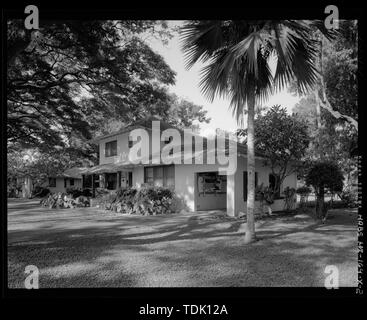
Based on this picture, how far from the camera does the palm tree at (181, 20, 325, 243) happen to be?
6516 millimetres

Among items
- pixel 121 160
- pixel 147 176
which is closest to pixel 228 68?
pixel 147 176

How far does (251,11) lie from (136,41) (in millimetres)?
8224

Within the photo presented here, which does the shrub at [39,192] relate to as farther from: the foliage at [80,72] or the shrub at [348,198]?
the shrub at [348,198]

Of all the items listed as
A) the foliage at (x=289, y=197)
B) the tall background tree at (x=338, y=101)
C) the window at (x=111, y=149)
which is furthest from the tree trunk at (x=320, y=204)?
the window at (x=111, y=149)

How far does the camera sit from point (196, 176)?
16516mm

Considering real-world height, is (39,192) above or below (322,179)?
below

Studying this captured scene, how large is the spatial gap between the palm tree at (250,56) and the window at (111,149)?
53.0ft

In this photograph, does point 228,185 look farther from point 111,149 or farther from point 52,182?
point 52,182

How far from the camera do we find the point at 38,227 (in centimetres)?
1140

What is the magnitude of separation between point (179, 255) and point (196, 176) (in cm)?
968

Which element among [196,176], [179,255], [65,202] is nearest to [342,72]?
[196,176]

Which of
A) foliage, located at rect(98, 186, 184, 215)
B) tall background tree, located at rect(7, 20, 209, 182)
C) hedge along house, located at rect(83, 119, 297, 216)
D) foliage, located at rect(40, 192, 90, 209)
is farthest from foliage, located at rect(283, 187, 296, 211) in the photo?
foliage, located at rect(40, 192, 90, 209)

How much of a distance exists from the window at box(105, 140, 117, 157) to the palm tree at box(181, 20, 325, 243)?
16.2 meters
